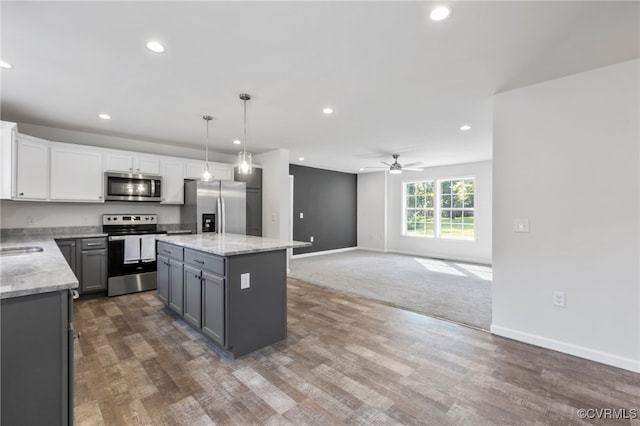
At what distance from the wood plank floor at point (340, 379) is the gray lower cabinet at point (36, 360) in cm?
51

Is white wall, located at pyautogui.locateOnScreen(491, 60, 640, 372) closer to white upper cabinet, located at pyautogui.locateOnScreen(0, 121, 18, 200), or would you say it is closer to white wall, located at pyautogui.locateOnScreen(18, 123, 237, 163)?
white wall, located at pyautogui.locateOnScreen(18, 123, 237, 163)

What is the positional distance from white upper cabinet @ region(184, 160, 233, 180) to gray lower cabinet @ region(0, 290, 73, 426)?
157 inches

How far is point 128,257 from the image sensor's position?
4.24m

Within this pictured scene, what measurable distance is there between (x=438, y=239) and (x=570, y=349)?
5.34 m

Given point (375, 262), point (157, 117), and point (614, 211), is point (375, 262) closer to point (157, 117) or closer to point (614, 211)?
point (614, 211)

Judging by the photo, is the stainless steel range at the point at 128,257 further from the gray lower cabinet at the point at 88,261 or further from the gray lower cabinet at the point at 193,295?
the gray lower cabinet at the point at 193,295

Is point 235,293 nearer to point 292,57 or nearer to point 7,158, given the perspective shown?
point 292,57

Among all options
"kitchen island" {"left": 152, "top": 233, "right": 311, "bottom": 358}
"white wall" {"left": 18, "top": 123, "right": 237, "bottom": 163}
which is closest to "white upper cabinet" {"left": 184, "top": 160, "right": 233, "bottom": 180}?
"white wall" {"left": 18, "top": 123, "right": 237, "bottom": 163}

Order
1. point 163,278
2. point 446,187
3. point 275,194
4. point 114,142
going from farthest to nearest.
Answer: point 446,187 < point 275,194 < point 114,142 < point 163,278

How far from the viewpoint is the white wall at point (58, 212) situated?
393 centimetres

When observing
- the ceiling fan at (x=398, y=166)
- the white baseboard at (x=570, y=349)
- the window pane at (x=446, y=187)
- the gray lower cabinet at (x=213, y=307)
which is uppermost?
the ceiling fan at (x=398, y=166)

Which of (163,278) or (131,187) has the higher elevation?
(131,187)

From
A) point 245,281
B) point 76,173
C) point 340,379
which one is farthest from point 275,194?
point 340,379

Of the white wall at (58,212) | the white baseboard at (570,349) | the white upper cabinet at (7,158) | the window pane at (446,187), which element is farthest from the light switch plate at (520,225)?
the white upper cabinet at (7,158)
